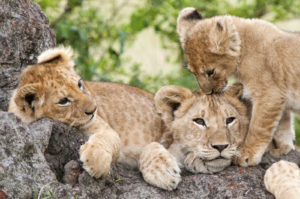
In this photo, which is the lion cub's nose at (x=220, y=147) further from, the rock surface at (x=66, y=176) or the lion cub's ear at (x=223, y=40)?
the lion cub's ear at (x=223, y=40)

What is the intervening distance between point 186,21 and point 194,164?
1838 mm

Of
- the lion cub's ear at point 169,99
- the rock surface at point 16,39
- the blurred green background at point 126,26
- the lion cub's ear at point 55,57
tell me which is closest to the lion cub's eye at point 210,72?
the lion cub's ear at point 169,99

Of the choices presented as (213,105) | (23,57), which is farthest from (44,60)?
(213,105)

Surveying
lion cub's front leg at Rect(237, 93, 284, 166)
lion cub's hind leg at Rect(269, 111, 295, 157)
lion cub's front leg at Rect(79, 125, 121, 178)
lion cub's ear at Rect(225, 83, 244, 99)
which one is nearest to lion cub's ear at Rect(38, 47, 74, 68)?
lion cub's front leg at Rect(79, 125, 121, 178)

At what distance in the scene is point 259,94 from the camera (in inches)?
178

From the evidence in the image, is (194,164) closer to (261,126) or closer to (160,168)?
(160,168)

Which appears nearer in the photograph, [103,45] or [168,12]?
[168,12]

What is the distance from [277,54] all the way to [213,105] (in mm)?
921

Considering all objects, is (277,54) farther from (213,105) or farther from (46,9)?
(46,9)

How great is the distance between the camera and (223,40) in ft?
15.8

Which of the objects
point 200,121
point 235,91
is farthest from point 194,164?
point 235,91

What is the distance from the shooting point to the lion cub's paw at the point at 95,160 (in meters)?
3.32

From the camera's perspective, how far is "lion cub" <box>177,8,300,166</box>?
4465 mm

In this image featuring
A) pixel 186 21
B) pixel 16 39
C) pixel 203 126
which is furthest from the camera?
pixel 186 21
